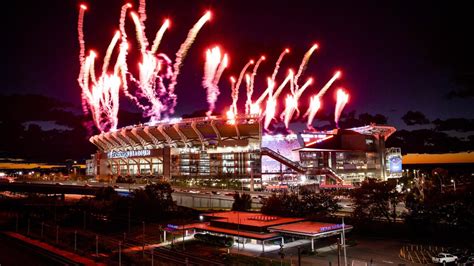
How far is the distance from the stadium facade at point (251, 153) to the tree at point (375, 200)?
4382cm

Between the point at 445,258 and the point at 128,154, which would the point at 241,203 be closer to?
the point at 445,258

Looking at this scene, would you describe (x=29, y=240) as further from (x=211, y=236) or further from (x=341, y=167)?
(x=341, y=167)

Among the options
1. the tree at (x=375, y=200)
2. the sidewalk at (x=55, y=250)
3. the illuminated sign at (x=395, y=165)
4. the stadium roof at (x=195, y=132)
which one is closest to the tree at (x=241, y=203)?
the tree at (x=375, y=200)

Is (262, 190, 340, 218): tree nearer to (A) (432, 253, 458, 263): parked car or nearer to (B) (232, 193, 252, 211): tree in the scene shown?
(B) (232, 193, 252, 211): tree

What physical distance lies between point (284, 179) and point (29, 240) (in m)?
63.1

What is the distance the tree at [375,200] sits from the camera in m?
42.2

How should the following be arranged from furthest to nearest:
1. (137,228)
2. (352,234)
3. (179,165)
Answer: (179,165) < (137,228) < (352,234)

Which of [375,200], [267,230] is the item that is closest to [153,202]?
[267,230]

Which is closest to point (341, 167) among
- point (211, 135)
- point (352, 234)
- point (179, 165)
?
Result: point (211, 135)

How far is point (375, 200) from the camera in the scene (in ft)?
139

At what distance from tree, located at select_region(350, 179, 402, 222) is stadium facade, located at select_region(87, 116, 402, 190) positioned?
43816 mm

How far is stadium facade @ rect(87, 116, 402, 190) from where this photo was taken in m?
91.8

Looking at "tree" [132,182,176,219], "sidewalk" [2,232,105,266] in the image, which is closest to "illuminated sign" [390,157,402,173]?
"tree" [132,182,176,219]

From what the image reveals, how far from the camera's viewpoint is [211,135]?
3875 inches
